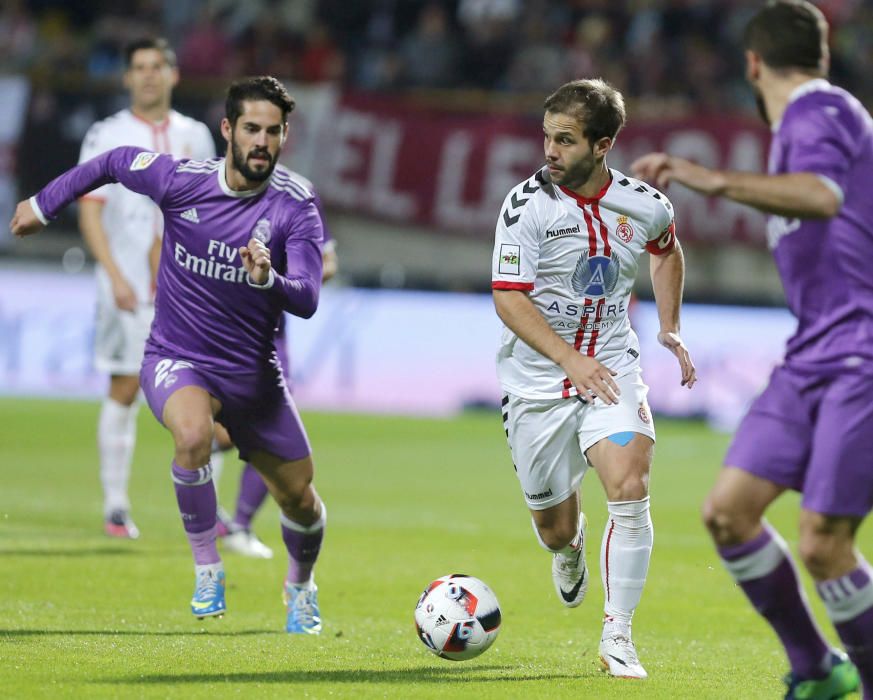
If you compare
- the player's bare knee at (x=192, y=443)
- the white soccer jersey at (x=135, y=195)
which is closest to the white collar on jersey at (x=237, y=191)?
the player's bare knee at (x=192, y=443)

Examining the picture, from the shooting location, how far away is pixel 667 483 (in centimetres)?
1374

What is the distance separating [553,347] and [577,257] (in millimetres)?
558

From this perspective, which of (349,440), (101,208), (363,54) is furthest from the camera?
(363,54)

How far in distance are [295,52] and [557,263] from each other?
15.8 meters

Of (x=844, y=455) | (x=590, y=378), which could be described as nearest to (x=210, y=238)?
(x=590, y=378)

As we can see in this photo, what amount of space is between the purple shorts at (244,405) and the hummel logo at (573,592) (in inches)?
52.6

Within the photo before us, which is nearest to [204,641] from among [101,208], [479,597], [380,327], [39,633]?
[39,633]

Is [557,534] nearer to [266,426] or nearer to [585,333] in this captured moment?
[585,333]

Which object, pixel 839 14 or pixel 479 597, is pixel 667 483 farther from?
pixel 839 14

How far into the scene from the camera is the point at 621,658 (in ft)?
19.7

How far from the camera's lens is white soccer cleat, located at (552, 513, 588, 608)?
7039mm

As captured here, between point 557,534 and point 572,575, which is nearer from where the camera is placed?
point 557,534

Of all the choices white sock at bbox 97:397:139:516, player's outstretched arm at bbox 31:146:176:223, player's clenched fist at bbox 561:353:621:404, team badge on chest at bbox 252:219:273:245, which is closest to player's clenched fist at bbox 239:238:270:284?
team badge on chest at bbox 252:219:273:245

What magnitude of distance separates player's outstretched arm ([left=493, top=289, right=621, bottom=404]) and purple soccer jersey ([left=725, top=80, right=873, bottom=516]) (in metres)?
0.92
